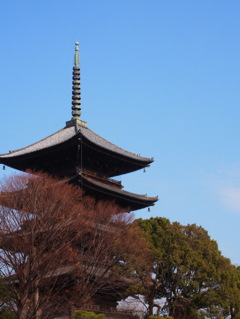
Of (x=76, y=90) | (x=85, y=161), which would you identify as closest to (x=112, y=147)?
(x=85, y=161)

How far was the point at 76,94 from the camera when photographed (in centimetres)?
4825

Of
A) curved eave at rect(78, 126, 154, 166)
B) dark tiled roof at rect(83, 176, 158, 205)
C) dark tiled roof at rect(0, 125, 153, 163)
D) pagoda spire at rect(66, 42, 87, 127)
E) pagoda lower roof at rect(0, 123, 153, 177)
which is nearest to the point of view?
dark tiled roof at rect(83, 176, 158, 205)

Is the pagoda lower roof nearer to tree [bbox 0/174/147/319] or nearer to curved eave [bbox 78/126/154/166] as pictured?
curved eave [bbox 78/126/154/166]

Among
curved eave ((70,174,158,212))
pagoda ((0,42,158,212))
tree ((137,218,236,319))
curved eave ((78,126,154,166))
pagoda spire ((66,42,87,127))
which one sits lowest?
tree ((137,218,236,319))

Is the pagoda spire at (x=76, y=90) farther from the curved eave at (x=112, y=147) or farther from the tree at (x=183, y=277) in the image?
the tree at (x=183, y=277)

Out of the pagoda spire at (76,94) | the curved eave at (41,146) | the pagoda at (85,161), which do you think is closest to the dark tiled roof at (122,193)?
the pagoda at (85,161)

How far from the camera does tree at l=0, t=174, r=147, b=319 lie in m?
30.9

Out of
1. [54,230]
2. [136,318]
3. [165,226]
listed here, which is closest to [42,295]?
[54,230]

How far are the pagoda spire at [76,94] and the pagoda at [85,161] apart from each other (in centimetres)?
10

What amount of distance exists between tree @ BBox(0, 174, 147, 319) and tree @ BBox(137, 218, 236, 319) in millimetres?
2947

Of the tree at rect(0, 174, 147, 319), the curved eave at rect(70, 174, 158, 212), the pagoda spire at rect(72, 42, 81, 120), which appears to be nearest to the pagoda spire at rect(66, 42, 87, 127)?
the pagoda spire at rect(72, 42, 81, 120)

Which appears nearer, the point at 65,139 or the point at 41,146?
the point at 65,139

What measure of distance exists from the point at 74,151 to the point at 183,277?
417 inches

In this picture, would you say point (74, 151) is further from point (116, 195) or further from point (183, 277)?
point (183, 277)
